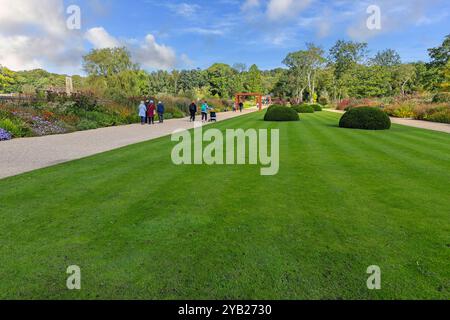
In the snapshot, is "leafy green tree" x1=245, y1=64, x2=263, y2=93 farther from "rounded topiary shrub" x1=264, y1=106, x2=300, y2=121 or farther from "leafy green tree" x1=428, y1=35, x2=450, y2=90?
"rounded topiary shrub" x1=264, y1=106, x2=300, y2=121

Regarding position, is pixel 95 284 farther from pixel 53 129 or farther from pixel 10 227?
pixel 53 129

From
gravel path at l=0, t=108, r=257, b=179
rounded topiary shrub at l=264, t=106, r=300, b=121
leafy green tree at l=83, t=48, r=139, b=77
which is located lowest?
gravel path at l=0, t=108, r=257, b=179

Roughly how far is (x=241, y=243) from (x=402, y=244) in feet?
5.57

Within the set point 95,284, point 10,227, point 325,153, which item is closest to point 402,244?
point 95,284

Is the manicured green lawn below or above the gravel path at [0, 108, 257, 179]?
below

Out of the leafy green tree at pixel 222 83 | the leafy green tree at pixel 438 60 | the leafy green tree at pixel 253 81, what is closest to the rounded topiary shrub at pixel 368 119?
the leafy green tree at pixel 438 60

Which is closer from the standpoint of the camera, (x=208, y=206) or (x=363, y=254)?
(x=363, y=254)

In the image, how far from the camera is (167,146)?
33.5 feet

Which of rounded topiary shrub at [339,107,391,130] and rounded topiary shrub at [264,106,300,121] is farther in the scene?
rounded topiary shrub at [264,106,300,121]

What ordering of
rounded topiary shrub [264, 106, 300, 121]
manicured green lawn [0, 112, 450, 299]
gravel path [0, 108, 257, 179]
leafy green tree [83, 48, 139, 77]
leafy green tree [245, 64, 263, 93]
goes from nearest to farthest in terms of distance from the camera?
manicured green lawn [0, 112, 450, 299]
gravel path [0, 108, 257, 179]
rounded topiary shrub [264, 106, 300, 121]
leafy green tree [83, 48, 139, 77]
leafy green tree [245, 64, 263, 93]

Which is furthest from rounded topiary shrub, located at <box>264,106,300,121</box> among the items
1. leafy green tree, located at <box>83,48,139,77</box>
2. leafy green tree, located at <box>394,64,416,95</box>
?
leafy green tree, located at <box>394,64,416,95</box>

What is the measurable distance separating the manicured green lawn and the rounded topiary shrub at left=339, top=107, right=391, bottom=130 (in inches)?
364

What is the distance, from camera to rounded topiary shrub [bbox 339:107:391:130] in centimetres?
1503

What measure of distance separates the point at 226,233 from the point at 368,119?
13.9 metres
